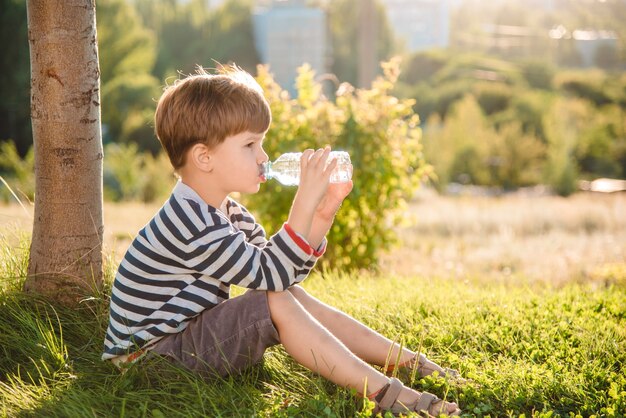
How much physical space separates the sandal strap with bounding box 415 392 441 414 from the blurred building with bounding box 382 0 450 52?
30482 millimetres

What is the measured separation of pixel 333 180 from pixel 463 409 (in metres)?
0.98

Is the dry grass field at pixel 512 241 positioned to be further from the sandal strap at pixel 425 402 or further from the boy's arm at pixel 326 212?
the sandal strap at pixel 425 402

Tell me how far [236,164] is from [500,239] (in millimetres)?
5724

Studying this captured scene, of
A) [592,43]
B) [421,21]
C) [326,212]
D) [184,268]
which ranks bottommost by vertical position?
[184,268]

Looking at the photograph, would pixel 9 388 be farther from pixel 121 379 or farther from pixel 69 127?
pixel 69 127

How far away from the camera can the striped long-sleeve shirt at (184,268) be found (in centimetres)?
243

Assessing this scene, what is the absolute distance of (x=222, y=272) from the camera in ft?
8.00

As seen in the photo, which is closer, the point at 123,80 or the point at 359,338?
the point at 359,338

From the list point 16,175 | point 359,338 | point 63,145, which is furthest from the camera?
point 16,175

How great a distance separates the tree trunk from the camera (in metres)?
2.98

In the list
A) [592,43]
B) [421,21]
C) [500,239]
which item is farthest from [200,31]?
[500,239]

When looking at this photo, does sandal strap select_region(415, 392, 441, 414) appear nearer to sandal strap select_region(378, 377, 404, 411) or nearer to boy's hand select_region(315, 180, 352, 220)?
sandal strap select_region(378, 377, 404, 411)

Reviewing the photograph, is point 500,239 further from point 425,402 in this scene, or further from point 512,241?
point 425,402

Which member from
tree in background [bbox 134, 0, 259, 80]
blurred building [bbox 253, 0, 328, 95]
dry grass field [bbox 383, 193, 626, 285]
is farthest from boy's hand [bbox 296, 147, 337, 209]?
tree in background [bbox 134, 0, 259, 80]
